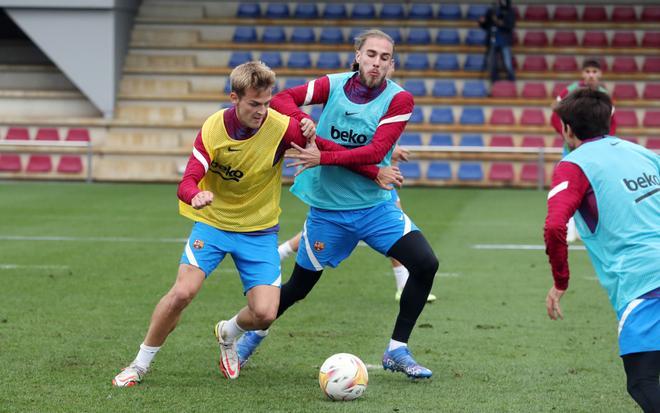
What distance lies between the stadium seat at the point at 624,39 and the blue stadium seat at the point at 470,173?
5.48 m

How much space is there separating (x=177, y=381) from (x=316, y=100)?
1.89 metres

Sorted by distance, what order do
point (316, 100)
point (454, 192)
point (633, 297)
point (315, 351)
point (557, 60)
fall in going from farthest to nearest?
point (557, 60) → point (454, 192) → point (315, 351) → point (316, 100) → point (633, 297)

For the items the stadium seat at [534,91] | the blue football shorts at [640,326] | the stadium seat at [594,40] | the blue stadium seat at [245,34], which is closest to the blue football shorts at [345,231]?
the blue football shorts at [640,326]

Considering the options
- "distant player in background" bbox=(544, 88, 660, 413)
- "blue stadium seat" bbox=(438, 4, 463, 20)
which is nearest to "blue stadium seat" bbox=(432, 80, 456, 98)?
"blue stadium seat" bbox=(438, 4, 463, 20)

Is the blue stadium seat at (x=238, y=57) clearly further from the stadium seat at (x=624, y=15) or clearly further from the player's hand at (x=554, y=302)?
the player's hand at (x=554, y=302)

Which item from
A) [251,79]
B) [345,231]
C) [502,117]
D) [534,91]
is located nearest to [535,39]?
[534,91]

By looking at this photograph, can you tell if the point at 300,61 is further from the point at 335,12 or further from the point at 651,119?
the point at 651,119

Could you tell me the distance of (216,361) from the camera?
6812 millimetres

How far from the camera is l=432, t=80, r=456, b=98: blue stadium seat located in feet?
82.3

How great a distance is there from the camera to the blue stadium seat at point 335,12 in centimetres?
2723

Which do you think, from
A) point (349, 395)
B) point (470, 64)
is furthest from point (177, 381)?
point (470, 64)

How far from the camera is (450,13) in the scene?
27141 mm

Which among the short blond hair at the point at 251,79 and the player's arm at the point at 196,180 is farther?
the short blond hair at the point at 251,79

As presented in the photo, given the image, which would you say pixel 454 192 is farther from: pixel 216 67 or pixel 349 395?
pixel 349 395
